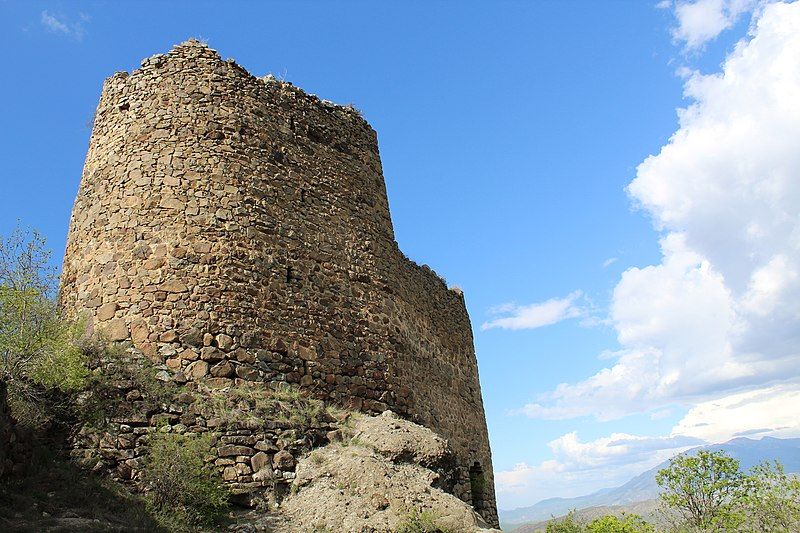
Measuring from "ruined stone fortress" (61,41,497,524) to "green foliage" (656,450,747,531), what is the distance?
8.21 meters

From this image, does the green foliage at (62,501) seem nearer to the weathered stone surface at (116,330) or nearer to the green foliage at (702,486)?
the weathered stone surface at (116,330)

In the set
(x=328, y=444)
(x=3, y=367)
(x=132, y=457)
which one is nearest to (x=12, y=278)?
(x=3, y=367)

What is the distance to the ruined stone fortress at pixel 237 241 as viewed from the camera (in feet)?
32.4

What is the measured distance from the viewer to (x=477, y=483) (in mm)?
17047

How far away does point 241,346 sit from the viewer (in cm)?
986

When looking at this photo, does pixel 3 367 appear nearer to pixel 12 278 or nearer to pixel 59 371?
pixel 59 371

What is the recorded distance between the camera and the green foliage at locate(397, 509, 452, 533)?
757cm

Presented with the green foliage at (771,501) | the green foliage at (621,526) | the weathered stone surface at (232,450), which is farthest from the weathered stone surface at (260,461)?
the green foliage at (771,501)

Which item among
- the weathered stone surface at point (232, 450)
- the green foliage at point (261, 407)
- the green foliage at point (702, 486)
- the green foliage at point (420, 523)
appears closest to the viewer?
the green foliage at point (420, 523)

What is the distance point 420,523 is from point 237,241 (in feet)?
18.1

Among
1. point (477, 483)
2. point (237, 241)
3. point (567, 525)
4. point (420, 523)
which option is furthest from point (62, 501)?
Result: point (567, 525)

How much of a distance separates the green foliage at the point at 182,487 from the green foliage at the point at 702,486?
559 inches

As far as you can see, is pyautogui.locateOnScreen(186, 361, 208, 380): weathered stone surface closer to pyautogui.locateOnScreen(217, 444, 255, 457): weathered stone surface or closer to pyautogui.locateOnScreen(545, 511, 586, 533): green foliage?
pyautogui.locateOnScreen(217, 444, 255, 457): weathered stone surface

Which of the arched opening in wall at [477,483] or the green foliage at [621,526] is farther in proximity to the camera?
the arched opening in wall at [477,483]
